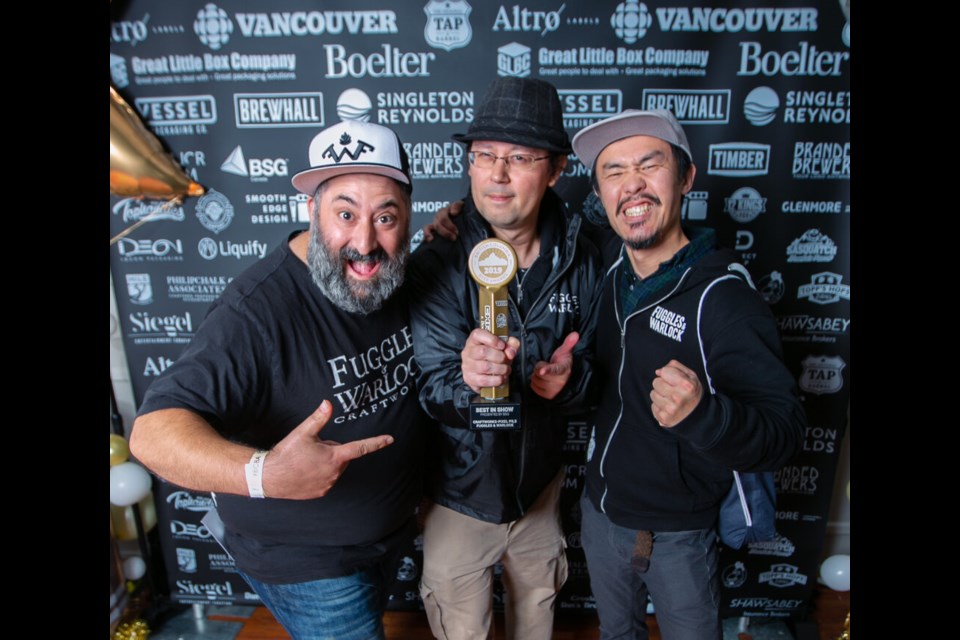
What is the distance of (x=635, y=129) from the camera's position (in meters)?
1.51

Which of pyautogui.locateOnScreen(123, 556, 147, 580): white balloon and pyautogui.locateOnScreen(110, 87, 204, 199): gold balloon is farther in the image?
pyautogui.locateOnScreen(123, 556, 147, 580): white balloon

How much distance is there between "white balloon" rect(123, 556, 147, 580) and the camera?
8.79 ft

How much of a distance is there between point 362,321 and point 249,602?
6.81ft

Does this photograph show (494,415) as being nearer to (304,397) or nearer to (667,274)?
(304,397)

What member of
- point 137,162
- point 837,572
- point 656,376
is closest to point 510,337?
point 656,376

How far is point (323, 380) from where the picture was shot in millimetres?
1435

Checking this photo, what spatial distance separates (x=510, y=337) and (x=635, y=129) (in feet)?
2.31

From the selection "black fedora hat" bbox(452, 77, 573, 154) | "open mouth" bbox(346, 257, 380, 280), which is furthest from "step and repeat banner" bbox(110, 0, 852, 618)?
"open mouth" bbox(346, 257, 380, 280)

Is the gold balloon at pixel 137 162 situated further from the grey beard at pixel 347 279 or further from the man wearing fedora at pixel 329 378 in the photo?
the grey beard at pixel 347 279

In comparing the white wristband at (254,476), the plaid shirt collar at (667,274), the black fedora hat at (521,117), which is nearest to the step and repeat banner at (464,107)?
the black fedora hat at (521,117)

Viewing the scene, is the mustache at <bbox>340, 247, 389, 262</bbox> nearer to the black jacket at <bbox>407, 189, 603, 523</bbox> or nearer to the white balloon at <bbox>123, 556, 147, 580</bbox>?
the black jacket at <bbox>407, 189, 603, 523</bbox>

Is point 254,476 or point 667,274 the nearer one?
point 254,476
